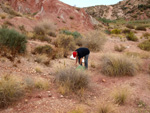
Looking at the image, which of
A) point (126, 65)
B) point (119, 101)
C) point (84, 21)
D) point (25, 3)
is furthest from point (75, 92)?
point (25, 3)

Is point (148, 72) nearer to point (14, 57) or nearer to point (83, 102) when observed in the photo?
point (83, 102)

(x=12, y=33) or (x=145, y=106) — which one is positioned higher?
(x=12, y=33)

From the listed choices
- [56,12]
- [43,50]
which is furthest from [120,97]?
Answer: [56,12]

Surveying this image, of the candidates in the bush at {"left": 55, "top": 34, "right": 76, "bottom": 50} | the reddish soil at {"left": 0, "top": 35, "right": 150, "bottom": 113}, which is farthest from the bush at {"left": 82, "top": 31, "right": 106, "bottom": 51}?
the reddish soil at {"left": 0, "top": 35, "right": 150, "bottom": 113}

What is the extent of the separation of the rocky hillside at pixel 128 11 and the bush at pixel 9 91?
198 ft

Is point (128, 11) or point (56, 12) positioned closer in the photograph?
point (56, 12)

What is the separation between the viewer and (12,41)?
271 inches

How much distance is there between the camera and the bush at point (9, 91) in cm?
330

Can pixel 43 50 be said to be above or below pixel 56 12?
Result: below

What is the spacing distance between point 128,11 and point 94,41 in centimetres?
6048

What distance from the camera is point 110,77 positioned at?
5980 millimetres

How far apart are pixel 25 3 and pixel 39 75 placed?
67.2 feet

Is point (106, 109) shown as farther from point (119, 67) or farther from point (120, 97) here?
point (119, 67)

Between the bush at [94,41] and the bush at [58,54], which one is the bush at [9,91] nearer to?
the bush at [58,54]
